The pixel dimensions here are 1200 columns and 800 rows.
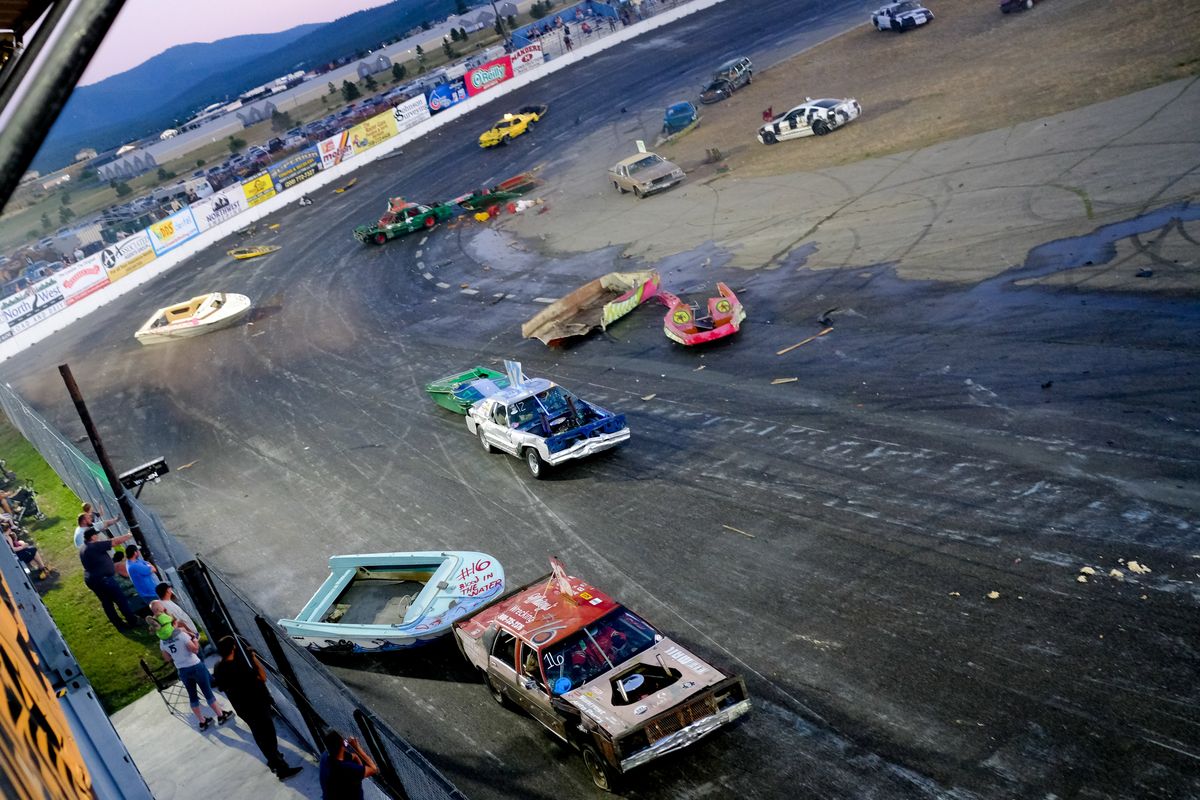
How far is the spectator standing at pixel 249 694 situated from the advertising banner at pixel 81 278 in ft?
137

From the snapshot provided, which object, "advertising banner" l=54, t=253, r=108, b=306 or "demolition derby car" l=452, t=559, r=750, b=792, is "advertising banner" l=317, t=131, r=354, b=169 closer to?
"advertising banner" l=54, t=253, r=108, b=306

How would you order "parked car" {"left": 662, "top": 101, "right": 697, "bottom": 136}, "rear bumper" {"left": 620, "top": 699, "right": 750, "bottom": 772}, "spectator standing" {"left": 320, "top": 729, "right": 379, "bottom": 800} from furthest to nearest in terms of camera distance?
"parked car" {"left": 662, "top": 101, "right": 697, "bottom": 136}
"rear bumper" {"left": 620, "top": 699, "right": 750, "bottom": 772}
"spectator standing" {"left": 320, "top": 729, "right": 379, "bottom": 800}

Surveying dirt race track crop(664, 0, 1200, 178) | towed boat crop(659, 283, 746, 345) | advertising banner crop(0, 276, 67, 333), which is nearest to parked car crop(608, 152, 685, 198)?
dirt race track crop(664, 0, 1200, 178)

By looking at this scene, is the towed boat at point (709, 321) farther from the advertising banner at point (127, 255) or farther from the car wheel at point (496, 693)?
the advertising banner at point (127, 255)

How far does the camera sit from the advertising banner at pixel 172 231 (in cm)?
5025

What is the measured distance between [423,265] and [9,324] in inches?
874

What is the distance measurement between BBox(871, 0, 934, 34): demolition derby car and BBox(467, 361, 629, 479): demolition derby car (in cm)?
3244

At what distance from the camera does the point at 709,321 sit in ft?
71.8

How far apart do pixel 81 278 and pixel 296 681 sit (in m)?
42.8

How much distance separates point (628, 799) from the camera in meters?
10.0

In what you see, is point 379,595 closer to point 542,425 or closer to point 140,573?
point 140,573

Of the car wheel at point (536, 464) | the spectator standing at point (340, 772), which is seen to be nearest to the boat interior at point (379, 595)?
the car wheel at point (536, 464)

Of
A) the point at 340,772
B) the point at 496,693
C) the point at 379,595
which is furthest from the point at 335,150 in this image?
the point at 340,772

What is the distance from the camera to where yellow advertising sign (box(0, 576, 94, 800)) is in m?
3.90
